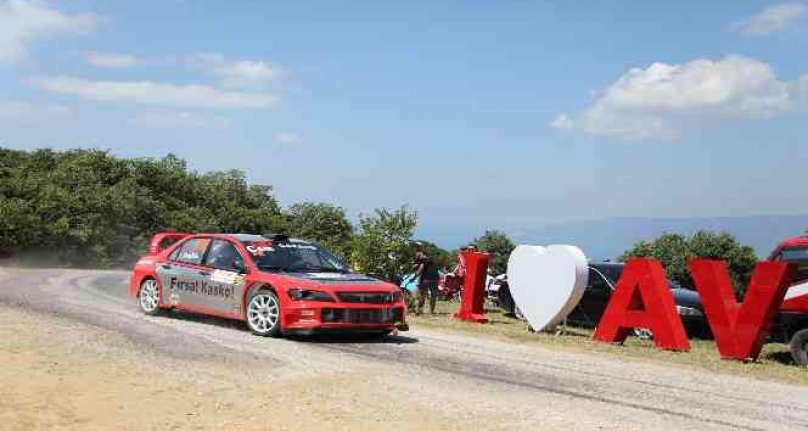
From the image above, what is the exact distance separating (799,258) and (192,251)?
9804mm

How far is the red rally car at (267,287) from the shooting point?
11.7m

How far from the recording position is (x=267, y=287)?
12180mm

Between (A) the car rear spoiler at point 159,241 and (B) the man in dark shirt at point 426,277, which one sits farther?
(B) the man in dark shirt at point 426,277

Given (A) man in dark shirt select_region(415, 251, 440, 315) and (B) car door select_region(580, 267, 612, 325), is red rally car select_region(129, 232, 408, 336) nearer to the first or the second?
(A) man in dark shirt select_region(415, 251, 440, 315)

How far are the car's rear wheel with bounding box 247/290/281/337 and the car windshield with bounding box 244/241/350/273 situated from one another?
1.73ft

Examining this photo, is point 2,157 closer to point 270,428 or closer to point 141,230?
point 141,230

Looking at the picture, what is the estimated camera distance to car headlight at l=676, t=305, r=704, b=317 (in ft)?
52.7

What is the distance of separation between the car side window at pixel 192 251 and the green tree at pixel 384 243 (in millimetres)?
5663

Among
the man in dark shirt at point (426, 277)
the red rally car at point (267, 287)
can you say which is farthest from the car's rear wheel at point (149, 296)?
the man in dark shirt at point (426, 277)

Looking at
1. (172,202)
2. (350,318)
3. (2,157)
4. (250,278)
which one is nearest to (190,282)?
(250,278)

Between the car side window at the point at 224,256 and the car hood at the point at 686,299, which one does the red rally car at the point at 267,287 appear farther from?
the car hood at the point at 686,299

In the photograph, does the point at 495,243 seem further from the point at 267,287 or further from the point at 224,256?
the point at 267,287

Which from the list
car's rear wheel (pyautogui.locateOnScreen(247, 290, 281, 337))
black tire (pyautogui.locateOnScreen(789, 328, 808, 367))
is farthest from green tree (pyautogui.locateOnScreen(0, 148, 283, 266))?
black tire (pyautogui.locateOnScreen(789, 328, 808, 367))

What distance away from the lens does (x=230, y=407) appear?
727 centimetres
